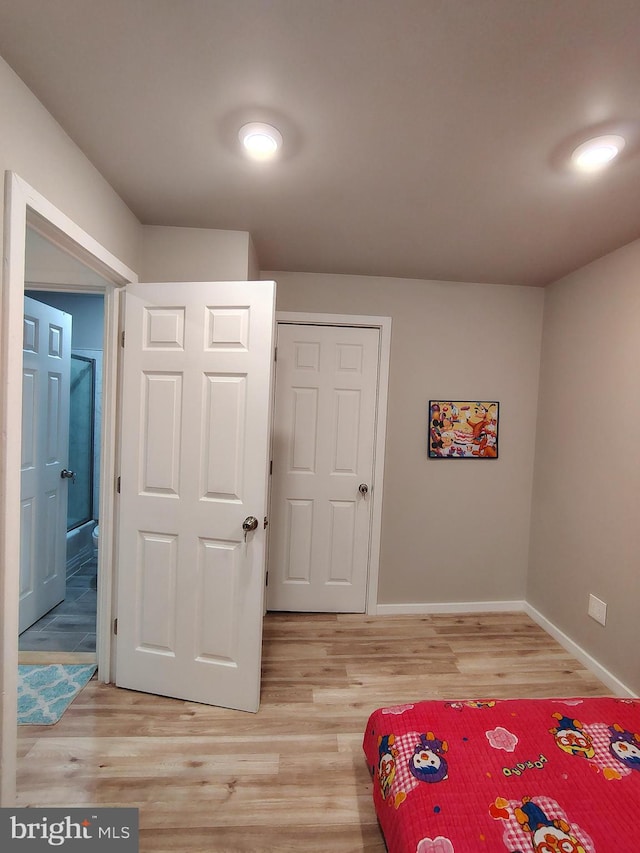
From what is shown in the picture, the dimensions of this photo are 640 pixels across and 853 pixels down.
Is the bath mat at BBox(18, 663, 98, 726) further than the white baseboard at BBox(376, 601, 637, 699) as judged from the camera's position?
No

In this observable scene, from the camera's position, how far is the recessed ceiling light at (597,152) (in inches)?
50.5

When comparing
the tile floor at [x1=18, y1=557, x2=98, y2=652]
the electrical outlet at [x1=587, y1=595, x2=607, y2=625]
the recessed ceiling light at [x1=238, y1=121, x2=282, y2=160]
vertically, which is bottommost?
the tile floor at [x1=18, y1=557, x2=98, y2=652]

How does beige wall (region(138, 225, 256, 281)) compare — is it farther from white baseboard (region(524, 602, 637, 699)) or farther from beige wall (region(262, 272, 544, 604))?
white baseboard (region(524, 602, 637, 699))

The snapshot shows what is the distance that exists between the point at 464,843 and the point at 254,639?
1103 mm

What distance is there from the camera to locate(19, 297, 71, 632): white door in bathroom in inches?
94.9

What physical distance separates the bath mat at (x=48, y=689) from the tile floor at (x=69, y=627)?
0.72 feet

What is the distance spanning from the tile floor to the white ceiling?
2516 mm

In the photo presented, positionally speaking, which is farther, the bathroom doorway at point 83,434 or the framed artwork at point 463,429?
the bathroom doorway at point 83,434

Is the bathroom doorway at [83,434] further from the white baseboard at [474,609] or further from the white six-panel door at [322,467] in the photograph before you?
the white baseboard at [474,609]

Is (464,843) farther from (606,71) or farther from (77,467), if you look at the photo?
(77,467)

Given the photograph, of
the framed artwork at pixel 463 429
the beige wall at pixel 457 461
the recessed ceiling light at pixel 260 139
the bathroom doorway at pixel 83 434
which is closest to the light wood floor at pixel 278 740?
the beige wall at pixel 457 461

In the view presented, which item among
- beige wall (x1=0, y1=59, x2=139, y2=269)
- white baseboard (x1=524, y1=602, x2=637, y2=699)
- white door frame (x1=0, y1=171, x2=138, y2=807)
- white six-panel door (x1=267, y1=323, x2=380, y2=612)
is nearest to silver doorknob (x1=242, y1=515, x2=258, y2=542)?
white door frame (x1=0, y1=171, x2=138, y2=807)

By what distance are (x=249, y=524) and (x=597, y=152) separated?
6.46ft

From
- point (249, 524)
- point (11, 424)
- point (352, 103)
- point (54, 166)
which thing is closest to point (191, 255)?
point (54, 166)
